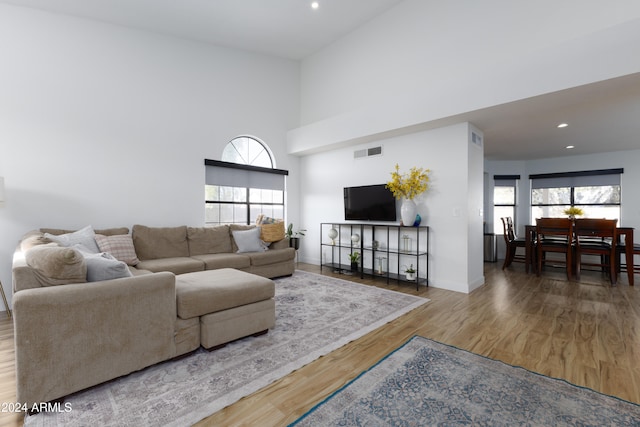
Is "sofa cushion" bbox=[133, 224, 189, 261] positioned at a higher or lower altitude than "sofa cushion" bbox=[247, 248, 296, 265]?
higher

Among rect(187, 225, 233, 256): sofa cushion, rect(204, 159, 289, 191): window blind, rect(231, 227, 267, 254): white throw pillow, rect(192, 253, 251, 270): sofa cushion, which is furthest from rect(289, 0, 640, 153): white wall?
rect(192, 253, 251, 270): sofa cushion

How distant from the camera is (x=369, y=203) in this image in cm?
494

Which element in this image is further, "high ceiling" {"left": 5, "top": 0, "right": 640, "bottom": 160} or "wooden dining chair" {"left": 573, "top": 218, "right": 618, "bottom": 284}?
"wooden dining chair" {"left": 573, "top": 218, "right": 618, "bottom": 284}

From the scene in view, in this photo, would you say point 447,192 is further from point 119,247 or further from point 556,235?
point 119,247

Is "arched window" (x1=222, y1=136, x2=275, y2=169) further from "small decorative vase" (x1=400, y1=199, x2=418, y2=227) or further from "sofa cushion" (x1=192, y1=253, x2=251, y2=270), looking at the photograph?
"small decorative vase" (x1=400, y1=199, x2=418, y2=227)

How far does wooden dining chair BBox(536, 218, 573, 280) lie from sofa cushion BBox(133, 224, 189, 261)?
5.80m

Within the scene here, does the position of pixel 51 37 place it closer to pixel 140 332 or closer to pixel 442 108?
pixel 140 332

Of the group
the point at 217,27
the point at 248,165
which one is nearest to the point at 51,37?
the point at 217,27

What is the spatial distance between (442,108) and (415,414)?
11.3 ft

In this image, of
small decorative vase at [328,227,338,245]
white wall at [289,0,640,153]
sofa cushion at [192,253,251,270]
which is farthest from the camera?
small decorative vase at [328,227,338,245]

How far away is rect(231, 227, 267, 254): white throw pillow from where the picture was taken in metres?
4.48

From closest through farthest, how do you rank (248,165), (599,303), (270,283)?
(270,283) < (599,303) < (248,165)

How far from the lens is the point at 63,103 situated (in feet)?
11.9

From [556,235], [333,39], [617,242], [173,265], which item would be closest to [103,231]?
[173,265]
